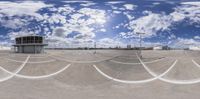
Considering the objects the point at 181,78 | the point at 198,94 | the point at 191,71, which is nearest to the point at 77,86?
the point at 198,94

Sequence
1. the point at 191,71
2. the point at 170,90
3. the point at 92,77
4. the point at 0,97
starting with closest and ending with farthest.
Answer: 1. the point at 0,97
2. the point at 170,90
3. the point at 92,77
4. the point at 191,71

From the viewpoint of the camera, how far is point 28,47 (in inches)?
5531

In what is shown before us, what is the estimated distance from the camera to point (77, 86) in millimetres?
30750

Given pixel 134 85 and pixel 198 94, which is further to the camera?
pixel 134 85

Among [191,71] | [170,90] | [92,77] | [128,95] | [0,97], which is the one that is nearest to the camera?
[0,97]

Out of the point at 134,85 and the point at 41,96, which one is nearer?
the point at 41,96

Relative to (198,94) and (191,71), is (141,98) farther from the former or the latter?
(191,71)

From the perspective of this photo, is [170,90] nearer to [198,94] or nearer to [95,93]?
[198,94]

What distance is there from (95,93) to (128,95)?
2633 millimetres

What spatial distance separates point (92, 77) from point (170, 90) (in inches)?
431

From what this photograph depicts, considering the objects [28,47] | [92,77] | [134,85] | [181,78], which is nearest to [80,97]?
[134,85]

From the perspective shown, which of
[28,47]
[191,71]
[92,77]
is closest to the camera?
[92,77]

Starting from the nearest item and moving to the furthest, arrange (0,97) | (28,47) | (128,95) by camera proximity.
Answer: (0,97)
(128,95)
(28,47)

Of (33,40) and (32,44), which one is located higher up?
(33,40)
